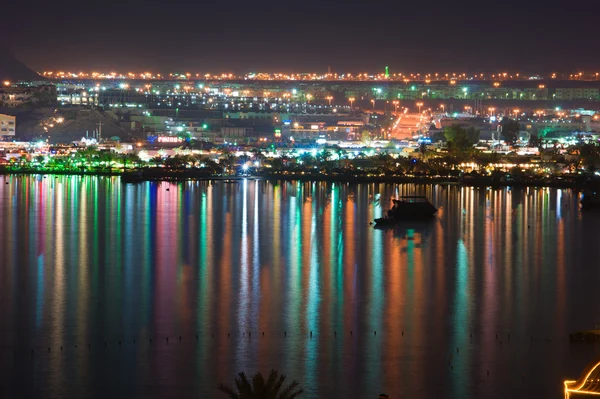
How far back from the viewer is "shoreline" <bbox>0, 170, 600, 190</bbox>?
22812 mm

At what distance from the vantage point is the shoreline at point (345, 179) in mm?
22812

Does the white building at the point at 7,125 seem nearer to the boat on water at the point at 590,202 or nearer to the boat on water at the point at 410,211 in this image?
the boat on water at the point at 590,202

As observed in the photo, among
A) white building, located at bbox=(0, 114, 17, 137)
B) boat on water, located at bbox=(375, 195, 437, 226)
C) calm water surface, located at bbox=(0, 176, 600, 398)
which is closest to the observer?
calm water surface, located at bbox=(0, 176, 600, 398)

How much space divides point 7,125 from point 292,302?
81.1 feet

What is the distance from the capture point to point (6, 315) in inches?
310

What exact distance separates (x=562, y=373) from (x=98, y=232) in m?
7.11

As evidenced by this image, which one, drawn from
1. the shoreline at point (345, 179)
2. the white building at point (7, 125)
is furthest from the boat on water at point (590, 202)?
the white building at point (7, 125)

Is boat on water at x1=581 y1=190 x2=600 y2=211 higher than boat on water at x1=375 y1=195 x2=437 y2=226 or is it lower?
higher

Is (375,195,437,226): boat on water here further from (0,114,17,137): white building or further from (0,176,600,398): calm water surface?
(0,114,17,137): white building

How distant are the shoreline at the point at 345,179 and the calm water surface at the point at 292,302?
24.7 ft

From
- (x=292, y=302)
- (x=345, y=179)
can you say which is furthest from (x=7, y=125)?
(x=292, y=302)

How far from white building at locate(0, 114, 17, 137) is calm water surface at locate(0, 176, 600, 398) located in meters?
16.7

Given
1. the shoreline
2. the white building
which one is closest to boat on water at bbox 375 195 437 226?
the shoreline

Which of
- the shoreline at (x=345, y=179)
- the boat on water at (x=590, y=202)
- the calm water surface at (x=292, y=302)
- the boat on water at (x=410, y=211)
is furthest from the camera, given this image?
the shoreline at (x=345, y=179)
